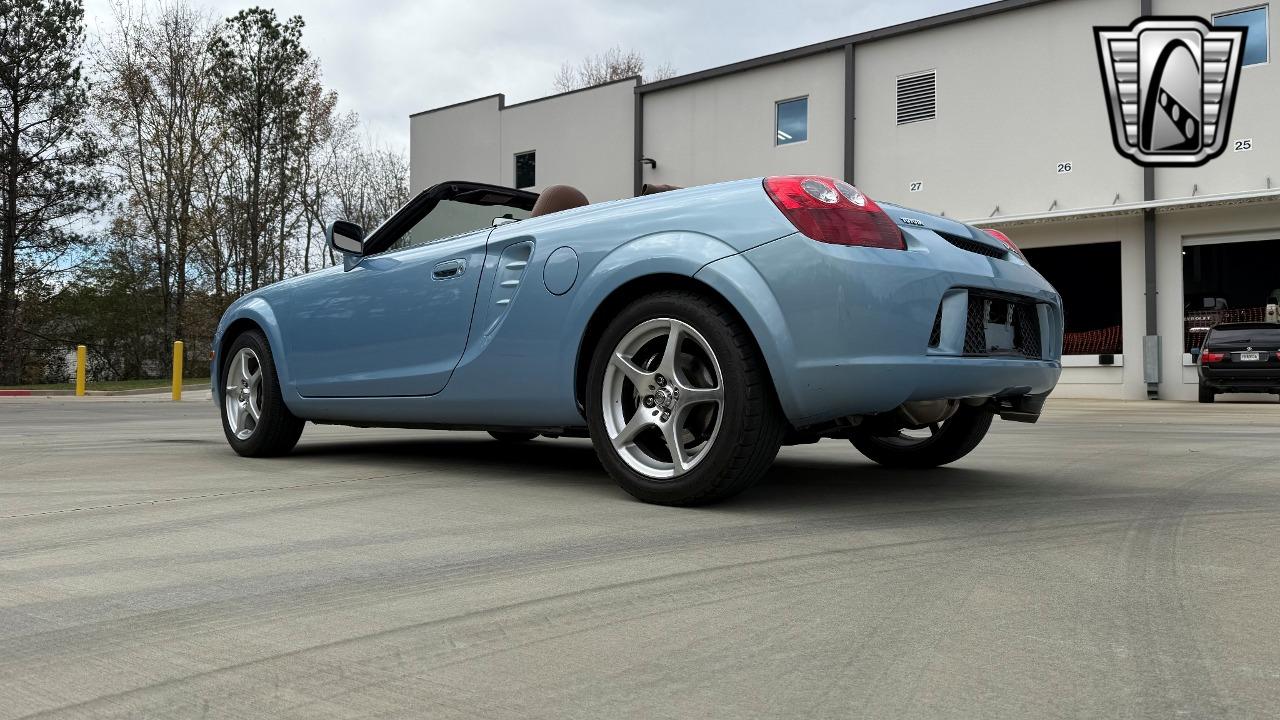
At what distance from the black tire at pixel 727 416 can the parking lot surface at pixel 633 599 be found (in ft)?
0.35

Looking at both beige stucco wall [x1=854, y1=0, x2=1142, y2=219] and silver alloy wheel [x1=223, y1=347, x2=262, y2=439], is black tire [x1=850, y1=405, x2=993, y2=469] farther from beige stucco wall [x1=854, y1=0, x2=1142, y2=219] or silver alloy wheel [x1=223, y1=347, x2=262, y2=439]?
beige stucco wall [x1=854, y1=0, x2=1142, y2=219]

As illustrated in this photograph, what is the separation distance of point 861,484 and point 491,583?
7.57 feet

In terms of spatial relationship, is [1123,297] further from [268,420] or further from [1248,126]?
[268,420]

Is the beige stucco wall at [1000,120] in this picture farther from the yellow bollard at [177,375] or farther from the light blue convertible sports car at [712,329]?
the light blue convertible sports car at [712,329]

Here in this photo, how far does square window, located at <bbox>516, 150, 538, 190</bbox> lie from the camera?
26.9 metres

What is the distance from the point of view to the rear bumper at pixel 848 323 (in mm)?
3102

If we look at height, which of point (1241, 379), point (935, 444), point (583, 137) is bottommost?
point (935, 444)

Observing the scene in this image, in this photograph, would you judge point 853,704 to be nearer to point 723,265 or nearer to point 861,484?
point 723,265

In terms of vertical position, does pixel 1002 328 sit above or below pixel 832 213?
below

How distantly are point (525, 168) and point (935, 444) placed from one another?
2362 centimetres

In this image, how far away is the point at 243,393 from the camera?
18.6ft

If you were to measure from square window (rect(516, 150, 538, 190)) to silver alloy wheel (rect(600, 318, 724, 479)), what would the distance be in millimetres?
23785

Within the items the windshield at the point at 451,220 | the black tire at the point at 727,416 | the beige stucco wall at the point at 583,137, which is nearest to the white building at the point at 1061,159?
the beige stucco wall at the point at 583,137

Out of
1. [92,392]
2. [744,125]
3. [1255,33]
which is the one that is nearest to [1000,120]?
[1255,33]
